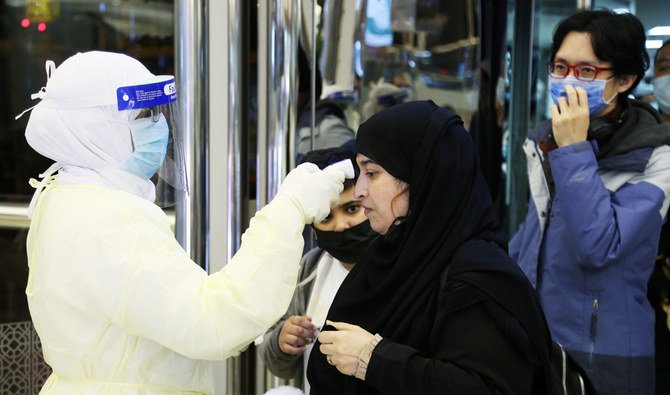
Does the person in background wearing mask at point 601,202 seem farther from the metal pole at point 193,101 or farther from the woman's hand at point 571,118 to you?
Result: the metal pole at point 193,101

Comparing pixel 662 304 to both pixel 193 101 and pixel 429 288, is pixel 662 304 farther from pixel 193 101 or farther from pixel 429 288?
pixel 193 101

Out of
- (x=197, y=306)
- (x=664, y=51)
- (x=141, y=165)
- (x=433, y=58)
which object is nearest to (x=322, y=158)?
(x=141, y=165)

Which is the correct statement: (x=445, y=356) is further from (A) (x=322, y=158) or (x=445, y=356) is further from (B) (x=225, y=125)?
(B) (x=225, y=125)

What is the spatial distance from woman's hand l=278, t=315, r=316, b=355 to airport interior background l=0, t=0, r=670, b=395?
93 centimetres

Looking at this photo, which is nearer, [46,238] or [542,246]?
[46,238]

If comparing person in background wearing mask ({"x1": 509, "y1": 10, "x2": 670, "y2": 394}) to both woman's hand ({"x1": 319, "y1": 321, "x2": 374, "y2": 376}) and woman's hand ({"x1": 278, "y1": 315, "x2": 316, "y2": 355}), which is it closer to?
woman's hand ({"x1": 278, "y1": 315, "x2": 316, "y2": 355})

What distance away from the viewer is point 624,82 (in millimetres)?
2545

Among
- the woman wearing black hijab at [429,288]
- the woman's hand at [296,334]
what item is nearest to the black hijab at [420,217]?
A: the woman wearing black hijab at [429,288]

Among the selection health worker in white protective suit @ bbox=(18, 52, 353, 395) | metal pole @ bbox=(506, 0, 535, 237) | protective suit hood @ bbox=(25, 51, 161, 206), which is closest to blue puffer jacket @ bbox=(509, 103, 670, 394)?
health worker in white protective suit @ bbox=(18, 52, 353, 395)

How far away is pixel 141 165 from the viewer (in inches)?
71.7

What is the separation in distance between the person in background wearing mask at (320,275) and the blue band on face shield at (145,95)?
0.62 m

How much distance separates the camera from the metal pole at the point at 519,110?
3.45m

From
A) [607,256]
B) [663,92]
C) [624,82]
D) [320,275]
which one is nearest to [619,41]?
[624,82]

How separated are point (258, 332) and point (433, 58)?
188 centimetres
